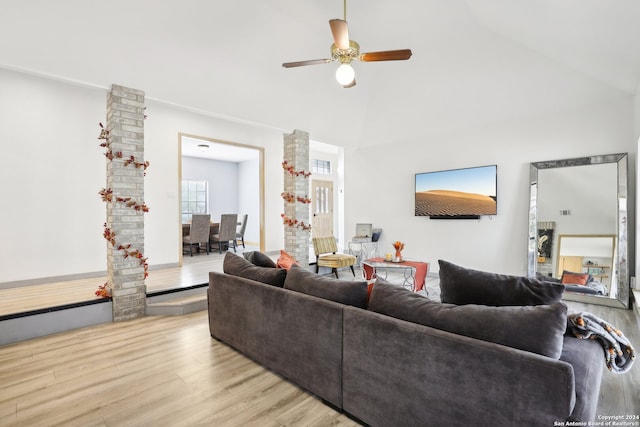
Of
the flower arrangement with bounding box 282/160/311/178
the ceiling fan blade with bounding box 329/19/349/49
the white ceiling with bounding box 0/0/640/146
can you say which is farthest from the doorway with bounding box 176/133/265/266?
the ceiling fan blade with bounding box 329/19/349/49

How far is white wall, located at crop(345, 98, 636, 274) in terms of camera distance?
4.41 m

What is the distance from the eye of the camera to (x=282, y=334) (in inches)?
90.5

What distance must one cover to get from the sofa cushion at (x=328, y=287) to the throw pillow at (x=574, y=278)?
4.03 metres

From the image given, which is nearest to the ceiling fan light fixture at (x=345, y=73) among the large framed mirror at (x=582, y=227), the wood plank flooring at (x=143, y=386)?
the wood plank flooring at (x=143, y=386)

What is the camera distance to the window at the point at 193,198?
9.20 m

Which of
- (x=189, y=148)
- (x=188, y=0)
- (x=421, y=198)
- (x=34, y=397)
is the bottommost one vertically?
(x=34, y=397)

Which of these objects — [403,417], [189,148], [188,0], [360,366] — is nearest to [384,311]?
[360,366]

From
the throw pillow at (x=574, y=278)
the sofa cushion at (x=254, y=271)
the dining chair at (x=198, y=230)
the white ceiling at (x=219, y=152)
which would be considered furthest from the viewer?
the white ceiling at (x=219, y=152)

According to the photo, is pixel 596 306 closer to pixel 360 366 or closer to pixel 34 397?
pixel 360 366

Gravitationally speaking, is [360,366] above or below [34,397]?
above

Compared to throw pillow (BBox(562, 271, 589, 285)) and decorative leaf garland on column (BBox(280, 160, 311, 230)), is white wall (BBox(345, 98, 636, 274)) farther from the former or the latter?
decorative leaf garland on column (BBox(280, 160, 311, 230))

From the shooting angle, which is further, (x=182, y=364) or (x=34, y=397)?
(x=182, y=364)

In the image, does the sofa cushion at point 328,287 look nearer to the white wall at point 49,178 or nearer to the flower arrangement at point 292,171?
the flower arrangement at point 292,171

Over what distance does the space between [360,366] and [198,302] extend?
286 centimetres
